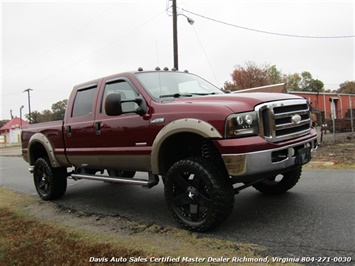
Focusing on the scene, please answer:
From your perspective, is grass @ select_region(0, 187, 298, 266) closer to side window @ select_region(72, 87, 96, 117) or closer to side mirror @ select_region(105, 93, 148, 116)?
side mirror @ select_region(105, 93, 148, 116)

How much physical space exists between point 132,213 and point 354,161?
19.3ft

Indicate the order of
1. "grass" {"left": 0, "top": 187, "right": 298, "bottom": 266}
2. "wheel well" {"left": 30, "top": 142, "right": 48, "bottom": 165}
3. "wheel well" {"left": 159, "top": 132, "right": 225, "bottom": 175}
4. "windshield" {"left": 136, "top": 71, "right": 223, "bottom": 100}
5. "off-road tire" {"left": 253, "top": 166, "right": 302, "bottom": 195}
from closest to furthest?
"grass" {"left": 0, "top": 187, "right": 298, "bottom": 266} < "wheel well" {"left": 159, "top": 132, "right": 225, "bottom": 175} < "windshield" {"left": 136, "top": 71, "right": 223, "bottom": 100} < "off-road tire" {"left": 253, "top": 166, "right": 302, "bottom": 195} < "wheel well" {"left": 30, "top": 142, "right": 48, "bottom": 165}

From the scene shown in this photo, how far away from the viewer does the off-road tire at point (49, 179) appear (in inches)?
241

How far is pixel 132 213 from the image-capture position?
16.4 feet

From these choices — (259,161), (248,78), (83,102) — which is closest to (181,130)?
(259,161)

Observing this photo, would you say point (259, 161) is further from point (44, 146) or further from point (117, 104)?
point (44, 146)

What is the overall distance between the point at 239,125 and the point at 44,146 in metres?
4.15

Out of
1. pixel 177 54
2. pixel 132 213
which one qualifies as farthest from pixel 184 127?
pixel 177 54

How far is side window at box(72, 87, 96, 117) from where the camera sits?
541 centimetres

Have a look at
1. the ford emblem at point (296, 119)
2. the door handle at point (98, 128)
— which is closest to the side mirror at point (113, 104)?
the door handle at point (98, 128)

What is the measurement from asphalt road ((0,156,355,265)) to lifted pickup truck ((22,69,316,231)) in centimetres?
41

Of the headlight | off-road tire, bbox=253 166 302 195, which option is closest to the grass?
the headlight

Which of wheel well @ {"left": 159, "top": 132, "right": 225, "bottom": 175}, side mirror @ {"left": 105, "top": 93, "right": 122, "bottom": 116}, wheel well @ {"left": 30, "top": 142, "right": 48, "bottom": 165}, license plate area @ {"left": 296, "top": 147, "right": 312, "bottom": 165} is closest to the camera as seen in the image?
license plate area @ {"left": 296, "top": 147, "right": 312, "bottom": 165}

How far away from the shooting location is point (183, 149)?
4.37m
